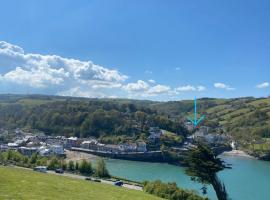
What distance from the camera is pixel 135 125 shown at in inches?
5064

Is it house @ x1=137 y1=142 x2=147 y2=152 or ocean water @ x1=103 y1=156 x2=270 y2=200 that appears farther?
house @ x1=137 y1=142 x2=147 y2=152

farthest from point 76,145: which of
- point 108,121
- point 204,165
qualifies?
point 204,165

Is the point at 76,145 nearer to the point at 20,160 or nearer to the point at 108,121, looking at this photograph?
the point at 108,121

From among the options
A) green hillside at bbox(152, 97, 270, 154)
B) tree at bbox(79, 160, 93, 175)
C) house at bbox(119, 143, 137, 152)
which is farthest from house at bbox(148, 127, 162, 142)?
tree at bbox(79, 160, 93, 175)

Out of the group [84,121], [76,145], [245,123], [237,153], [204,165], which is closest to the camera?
[204,165]

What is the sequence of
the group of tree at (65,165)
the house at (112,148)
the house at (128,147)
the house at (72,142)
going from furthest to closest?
the house at (72,142)
the house at (128,147)
the house at (112,148)
the group of tree at (65,165)

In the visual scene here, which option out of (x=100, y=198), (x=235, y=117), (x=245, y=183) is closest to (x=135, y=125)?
(x=235, y=117)

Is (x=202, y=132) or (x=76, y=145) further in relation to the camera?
(x=202, y=132)

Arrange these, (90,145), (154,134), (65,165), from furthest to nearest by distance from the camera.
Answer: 1. (154,134)
2. (90,145)
3. (65,165)

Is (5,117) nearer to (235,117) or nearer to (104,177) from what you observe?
(235,117)

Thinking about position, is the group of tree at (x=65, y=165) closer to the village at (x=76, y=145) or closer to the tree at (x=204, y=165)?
the tree at (x=204, y=165)

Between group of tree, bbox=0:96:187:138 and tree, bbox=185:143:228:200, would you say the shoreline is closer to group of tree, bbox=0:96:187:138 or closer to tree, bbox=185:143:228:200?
group of tree, bbox=0:96:187:138

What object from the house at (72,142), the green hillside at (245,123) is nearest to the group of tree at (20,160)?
the house at (72,142)

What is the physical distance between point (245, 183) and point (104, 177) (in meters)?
27.2
